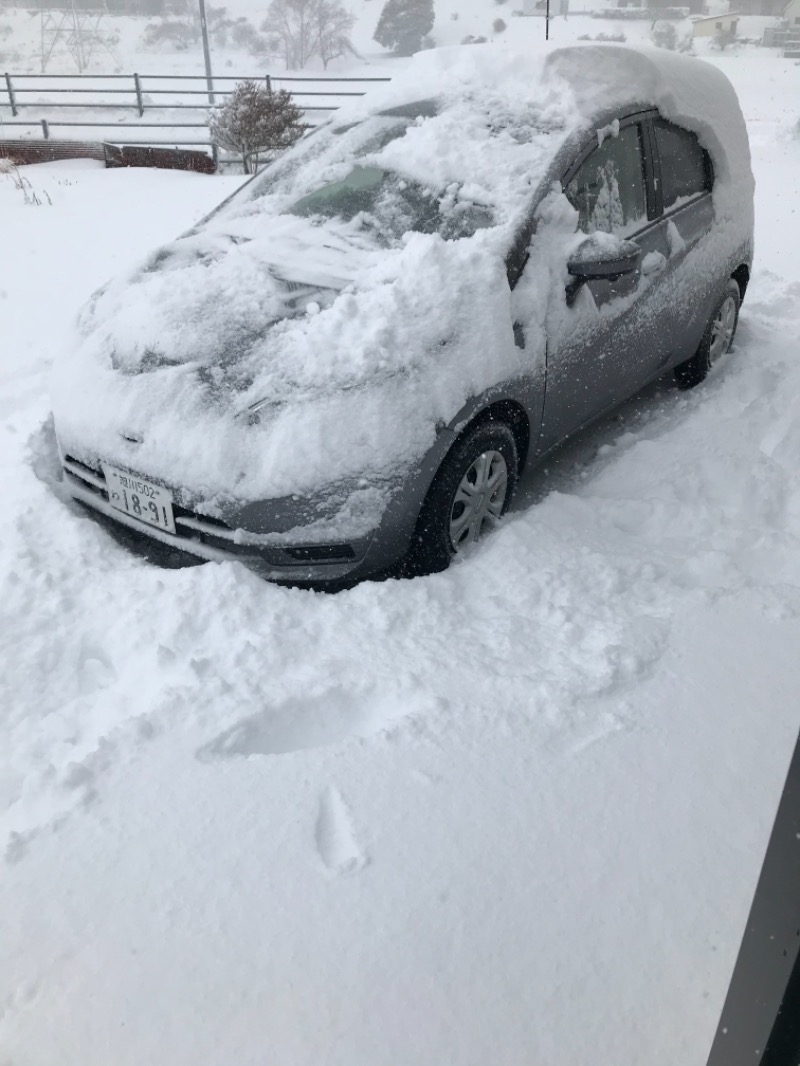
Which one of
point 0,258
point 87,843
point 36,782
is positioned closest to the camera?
point 87,843

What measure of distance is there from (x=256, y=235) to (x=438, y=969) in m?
2.95

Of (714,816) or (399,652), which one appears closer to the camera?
(714,816)

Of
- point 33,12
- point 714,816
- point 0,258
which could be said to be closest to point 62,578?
point 714,816

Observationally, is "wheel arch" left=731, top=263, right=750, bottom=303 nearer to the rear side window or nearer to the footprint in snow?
the rear side window

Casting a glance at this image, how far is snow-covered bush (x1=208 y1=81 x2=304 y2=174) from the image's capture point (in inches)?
471

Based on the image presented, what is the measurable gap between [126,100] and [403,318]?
54.8ft

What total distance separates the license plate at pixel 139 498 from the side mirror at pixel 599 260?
1.75m

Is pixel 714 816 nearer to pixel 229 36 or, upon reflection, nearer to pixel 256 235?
pixel 256 235

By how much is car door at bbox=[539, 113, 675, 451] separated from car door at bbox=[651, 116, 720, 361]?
85mm

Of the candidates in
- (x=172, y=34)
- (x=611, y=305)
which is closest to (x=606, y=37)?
(x=611, y=305)

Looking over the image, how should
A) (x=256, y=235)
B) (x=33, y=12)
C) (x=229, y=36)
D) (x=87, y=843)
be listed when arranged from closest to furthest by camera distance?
(x=87, y=843) → (x=256, y=235) → (x=229, y=36) → (x=33, y=12)

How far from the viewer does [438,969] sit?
5.42 feet

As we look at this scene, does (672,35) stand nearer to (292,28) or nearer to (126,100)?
(292,28)

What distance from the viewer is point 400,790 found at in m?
2.00
